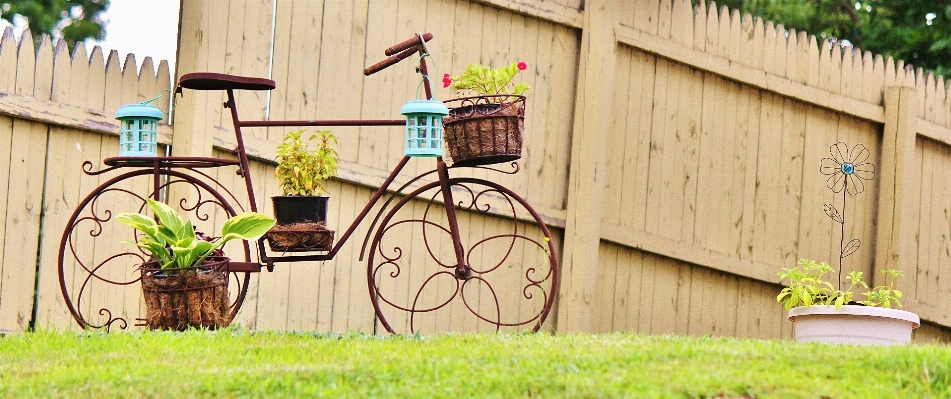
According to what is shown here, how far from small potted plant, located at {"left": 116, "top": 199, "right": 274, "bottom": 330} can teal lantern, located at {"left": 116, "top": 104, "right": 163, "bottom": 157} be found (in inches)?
12.3

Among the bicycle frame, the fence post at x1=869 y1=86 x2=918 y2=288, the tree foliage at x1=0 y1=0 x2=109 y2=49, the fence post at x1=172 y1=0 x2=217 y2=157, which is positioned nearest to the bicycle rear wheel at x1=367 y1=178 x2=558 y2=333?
the bicycle frame

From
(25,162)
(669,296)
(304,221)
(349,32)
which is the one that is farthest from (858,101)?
(25,162)

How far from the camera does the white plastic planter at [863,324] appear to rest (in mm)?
5129

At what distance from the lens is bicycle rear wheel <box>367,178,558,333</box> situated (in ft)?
19.4

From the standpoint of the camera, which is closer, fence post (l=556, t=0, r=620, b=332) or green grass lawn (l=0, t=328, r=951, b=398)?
green grass lawn (l=0, t=328, r=951, b=398)

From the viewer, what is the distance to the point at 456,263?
19.8 feet

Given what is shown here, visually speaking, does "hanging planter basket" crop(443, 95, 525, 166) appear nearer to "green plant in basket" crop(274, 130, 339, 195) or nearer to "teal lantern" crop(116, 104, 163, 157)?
"green plant in basket" crop(274, 130, 339, 195)

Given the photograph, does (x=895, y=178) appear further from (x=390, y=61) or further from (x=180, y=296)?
(x=180, y=296)

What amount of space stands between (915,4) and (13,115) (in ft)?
26.3

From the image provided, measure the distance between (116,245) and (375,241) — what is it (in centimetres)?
115

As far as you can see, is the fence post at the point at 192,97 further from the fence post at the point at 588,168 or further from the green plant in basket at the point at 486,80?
the fence post at the point at 588,168

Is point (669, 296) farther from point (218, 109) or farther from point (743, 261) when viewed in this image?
point (218, 109)

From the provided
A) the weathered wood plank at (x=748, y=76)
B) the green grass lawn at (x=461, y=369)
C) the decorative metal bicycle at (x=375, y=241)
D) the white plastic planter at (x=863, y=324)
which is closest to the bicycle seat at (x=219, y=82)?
the decorative metal bicycle at (x=375, y=241)

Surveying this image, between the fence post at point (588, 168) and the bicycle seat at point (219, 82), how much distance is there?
1880mm
